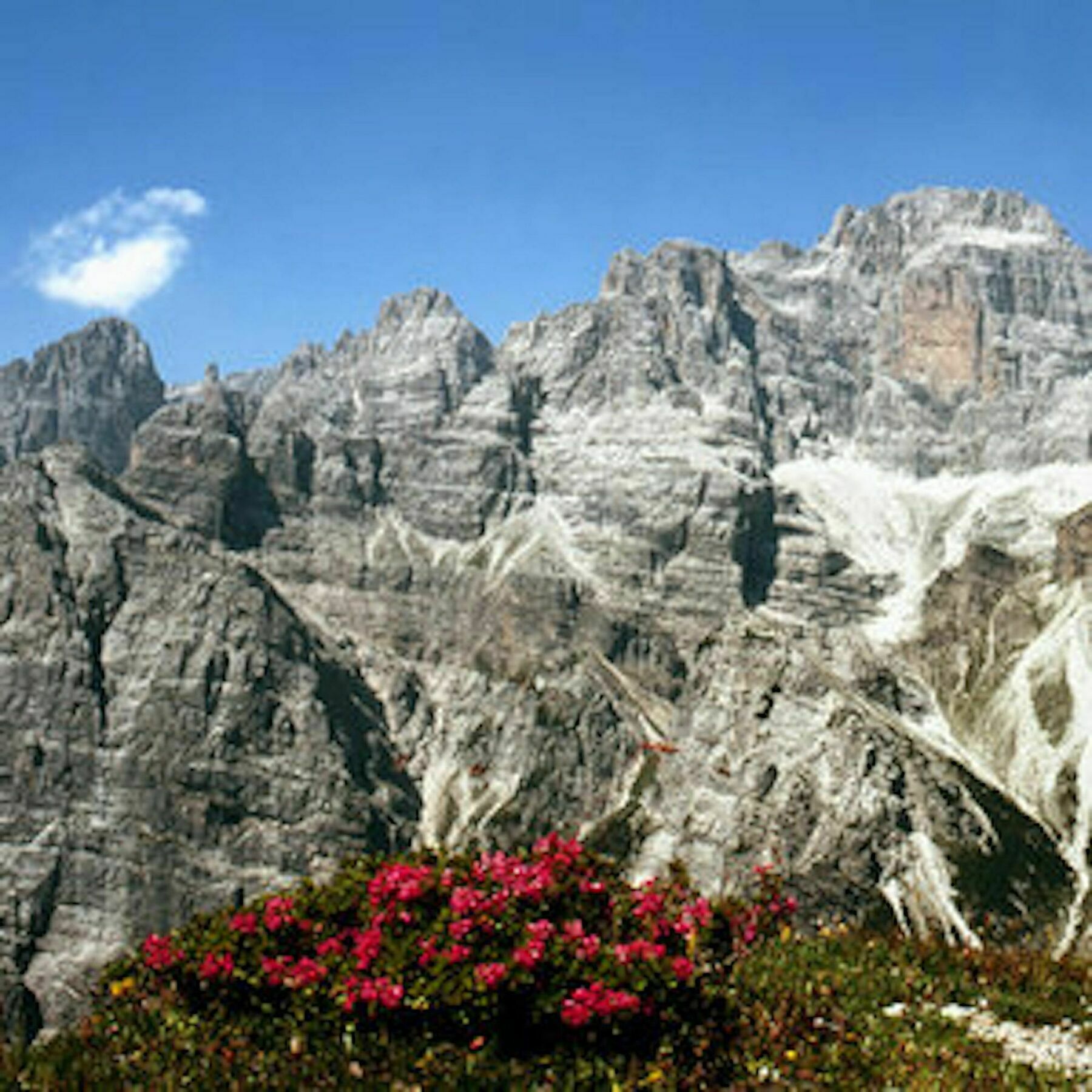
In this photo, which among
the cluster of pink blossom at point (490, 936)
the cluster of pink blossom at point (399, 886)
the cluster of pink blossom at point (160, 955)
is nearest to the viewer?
the cluster of pink blossom at point (490, 936)

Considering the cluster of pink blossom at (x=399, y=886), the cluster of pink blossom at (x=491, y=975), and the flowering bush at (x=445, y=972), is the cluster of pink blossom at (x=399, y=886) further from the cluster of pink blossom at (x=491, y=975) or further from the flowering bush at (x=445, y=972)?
the cluster of pink blossom at (x=491, y=975)

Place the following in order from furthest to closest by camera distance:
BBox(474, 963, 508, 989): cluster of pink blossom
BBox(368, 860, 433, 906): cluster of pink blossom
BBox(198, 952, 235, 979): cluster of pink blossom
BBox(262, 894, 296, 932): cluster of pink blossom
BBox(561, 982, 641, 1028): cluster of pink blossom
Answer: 1. BBox(262, 894, 296, 932): cluster of pink blossom
2. BBox(368, 860, 433, 906): cluster of pink blossom
3. BBox(198, 952, 235, 979): cluster of pink blossom
4. BBox(474, 963, 508, 989): cluster of pink blossom
5. BBox(561, 982, 641, 1028): cluster of pink blossom

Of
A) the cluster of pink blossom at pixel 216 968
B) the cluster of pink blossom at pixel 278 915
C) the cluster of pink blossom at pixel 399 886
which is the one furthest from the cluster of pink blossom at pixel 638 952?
the cluster of pink blossom at pixel 216 968

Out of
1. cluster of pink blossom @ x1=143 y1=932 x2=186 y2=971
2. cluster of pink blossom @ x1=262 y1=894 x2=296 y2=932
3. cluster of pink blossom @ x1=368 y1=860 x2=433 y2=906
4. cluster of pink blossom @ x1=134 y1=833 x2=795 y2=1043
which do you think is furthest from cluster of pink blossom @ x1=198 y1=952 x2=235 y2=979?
cluster of pink blossom @ x1=368 y1=860 x2=433 y2=906

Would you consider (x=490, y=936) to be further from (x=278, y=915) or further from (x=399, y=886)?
(x=278, y=915)

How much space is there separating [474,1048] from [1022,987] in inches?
442

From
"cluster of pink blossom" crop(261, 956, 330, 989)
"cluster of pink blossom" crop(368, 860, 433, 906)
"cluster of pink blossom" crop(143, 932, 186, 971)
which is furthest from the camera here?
"cluster of pink blossom" crop(143, 932, 186, 971)

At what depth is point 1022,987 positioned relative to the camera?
22.6 meters

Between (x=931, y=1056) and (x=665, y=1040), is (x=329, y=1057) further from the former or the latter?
(x=931, y=1056)

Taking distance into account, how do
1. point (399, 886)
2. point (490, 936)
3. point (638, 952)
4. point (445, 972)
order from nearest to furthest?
point (445, 972)
point (638, 952)
point (490, 936)
point (399, 886)

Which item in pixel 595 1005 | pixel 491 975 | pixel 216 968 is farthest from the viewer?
pixel 216 968

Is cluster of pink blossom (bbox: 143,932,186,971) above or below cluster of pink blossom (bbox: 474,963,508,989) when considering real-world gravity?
below

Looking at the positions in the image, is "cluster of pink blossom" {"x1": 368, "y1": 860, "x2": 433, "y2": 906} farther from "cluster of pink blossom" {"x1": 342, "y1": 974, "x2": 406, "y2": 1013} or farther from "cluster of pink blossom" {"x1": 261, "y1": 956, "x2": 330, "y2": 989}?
"cluster of pink blossom" {"x1": 342, "y1": 974, "x2": 406, "y2": 1013}

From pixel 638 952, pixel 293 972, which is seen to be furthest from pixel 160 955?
pixel 638 952
